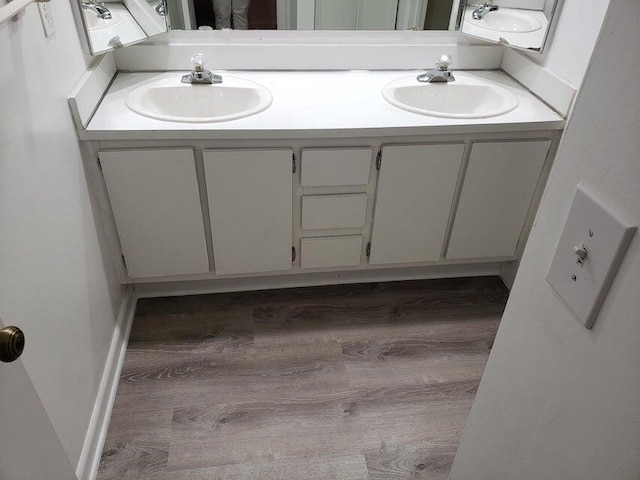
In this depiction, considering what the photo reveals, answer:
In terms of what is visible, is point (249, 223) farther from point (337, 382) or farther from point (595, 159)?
point (595, 159)

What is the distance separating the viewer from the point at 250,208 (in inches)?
69.2

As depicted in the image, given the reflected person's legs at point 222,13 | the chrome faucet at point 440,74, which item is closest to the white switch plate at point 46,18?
the reflected person's legs at point 222,13

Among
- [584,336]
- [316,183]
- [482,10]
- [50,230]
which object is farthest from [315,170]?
[584,336]

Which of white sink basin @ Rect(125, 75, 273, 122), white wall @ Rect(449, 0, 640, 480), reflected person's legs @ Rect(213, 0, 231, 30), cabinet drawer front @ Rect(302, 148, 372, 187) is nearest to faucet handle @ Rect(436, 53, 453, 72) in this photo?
cabinet drawer front @ Rect(302, 148, 372, 187)

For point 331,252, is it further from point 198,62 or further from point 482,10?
point 482,10

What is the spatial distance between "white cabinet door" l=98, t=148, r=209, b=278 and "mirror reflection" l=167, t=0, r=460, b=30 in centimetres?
61

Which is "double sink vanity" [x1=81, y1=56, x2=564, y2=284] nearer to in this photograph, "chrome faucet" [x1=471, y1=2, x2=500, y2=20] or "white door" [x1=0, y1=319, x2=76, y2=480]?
"chrome faucet" [x1=471, y1=2, x2=500, y2=20]

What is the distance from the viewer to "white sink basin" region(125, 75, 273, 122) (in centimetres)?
180

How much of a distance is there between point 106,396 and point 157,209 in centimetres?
63

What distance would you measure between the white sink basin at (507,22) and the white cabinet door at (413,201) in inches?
22.0

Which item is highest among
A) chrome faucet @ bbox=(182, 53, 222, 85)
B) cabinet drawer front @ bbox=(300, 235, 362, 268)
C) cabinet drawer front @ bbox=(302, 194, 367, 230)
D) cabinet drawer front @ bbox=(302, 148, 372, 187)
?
chrome faucet @ bbox=(182, 53, 222, 85)

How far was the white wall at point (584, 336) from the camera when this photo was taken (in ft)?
1.47

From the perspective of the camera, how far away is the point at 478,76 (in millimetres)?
2029

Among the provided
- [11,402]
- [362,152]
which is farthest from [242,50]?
[11,402]
